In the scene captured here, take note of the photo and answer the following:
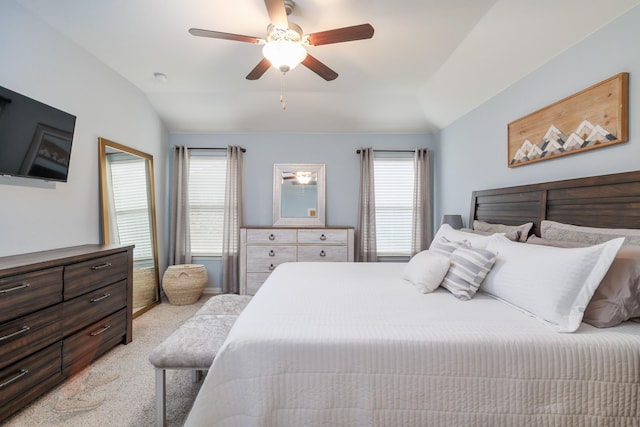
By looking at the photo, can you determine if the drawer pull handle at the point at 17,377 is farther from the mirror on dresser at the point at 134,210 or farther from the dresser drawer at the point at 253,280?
the dresser drawer at the point at 253,280

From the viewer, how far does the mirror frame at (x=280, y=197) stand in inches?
159

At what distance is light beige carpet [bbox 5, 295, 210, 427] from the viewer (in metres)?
1.56

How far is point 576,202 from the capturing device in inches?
69.7

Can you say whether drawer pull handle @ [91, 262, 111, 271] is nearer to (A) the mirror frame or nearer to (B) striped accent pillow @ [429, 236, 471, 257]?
(A) the mirror frame

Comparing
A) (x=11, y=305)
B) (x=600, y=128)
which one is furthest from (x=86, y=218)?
(x=600, y=128)

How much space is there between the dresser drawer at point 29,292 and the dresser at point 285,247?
1959 millimetres

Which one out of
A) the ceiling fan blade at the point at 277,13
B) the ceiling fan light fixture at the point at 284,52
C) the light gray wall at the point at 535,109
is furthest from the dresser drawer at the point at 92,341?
the light gray wall at the point at 535,109

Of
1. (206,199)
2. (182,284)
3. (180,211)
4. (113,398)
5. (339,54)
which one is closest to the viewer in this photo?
(113,398)

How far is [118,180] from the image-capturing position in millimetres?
2920

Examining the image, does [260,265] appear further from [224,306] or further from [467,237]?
[467,237]

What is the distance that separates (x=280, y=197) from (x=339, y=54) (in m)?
2.11

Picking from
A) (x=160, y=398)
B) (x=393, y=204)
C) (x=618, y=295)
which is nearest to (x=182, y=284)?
(x=160, y=398)

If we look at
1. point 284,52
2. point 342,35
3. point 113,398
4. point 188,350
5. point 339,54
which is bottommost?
point 113,398

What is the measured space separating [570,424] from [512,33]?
2462 millimetres
